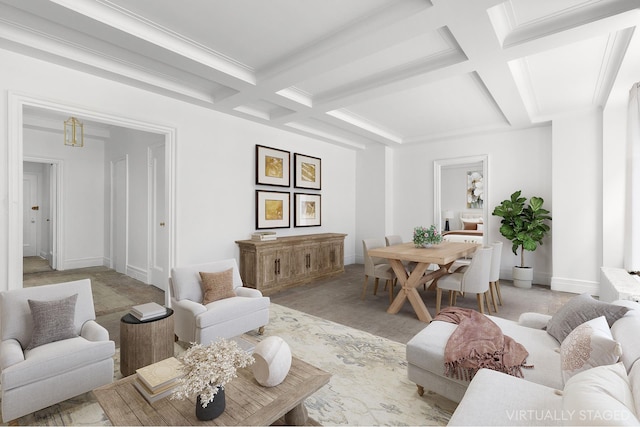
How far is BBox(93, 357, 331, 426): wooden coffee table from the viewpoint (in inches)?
55.2

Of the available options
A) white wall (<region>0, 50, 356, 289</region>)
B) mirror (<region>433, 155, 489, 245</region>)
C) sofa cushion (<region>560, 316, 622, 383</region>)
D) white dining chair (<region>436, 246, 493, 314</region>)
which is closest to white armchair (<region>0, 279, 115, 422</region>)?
white wall (<region>0, 50, 356, 289</region>)

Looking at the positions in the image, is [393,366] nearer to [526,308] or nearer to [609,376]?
[609,376]

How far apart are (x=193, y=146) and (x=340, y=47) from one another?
2.52 meters

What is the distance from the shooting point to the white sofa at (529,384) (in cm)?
112

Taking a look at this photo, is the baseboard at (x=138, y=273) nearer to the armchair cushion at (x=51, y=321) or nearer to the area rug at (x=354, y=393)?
the area rug at (x=354, y=393)

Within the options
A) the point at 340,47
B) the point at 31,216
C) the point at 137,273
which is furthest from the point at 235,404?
the point at 31,216

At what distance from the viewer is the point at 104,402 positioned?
151 centimetres

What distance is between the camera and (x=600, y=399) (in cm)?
107

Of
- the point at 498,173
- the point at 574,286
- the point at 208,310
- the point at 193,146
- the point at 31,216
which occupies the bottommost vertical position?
the point at 574,286

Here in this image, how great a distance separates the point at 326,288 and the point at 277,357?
3449 mm

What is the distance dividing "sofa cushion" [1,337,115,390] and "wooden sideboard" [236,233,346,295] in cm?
256

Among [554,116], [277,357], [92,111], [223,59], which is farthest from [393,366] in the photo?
[554,116]

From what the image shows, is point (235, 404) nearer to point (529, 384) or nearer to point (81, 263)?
point (529, 384)

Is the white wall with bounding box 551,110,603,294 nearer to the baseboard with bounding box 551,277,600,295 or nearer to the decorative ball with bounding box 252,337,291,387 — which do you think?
the baseboard with bounding box 551,277,600,295
